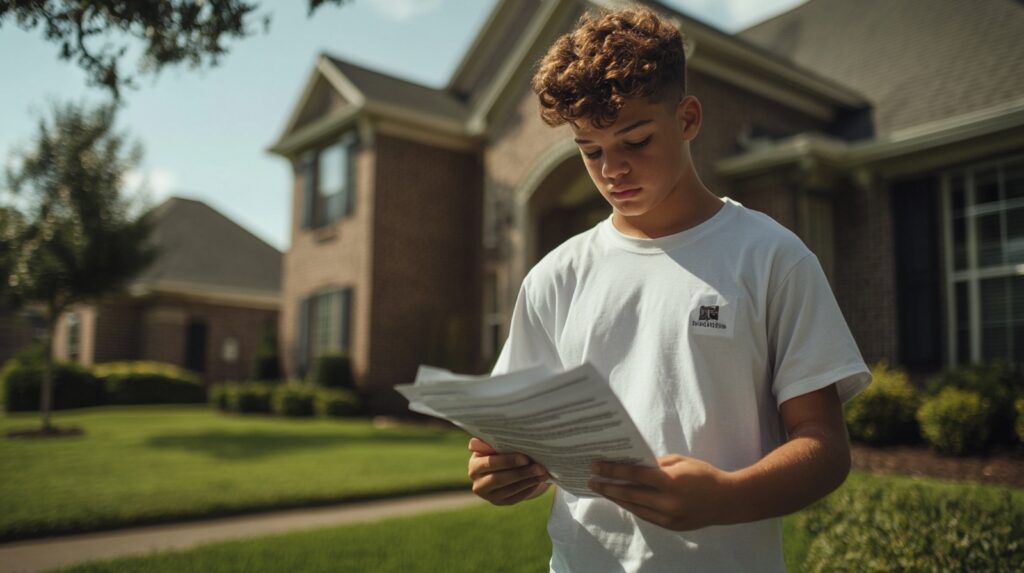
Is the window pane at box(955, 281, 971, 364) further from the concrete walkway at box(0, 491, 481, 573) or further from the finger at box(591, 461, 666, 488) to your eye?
the finger at box(591, 461, 666, 488)

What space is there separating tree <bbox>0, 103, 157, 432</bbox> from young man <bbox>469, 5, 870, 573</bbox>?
12.9 m

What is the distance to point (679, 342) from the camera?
58.4 inches

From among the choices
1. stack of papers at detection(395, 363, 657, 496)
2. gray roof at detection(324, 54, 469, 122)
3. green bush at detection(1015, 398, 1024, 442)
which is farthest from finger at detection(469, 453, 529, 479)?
gray roof at detection(324, 54, 469, 122)

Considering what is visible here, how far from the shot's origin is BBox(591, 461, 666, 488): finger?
4.08ft

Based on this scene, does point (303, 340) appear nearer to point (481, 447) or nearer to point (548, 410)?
point (481, 447)

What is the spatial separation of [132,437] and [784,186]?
35.1 ft

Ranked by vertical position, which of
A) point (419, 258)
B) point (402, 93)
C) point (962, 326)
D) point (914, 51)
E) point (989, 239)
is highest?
point (402, 93)

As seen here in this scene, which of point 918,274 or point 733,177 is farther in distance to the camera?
point 733,177

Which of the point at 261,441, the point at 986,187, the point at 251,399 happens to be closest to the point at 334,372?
the point at 251,399

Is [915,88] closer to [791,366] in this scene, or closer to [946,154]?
[946,154]

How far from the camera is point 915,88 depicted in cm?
1166

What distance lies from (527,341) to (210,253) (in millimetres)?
27627

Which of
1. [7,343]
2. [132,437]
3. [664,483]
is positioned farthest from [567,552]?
[7,343]

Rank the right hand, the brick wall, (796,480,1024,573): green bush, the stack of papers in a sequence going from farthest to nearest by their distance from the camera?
the brick wall
(796,480,1024,573): green bush
the right hand
the stack of papers
